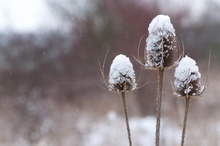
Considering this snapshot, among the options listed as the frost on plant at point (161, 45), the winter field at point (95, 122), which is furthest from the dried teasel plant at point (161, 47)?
the winter field at point (95, 122)

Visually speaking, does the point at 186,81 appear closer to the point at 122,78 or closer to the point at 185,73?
the point at 185,73

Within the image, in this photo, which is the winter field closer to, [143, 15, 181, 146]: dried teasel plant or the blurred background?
the blurred background

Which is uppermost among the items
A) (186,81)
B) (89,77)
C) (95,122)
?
(89,77)

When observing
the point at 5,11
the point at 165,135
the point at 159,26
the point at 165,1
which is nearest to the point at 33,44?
the point at 5,11

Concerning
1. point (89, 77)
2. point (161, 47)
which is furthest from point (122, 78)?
point (89, 77)

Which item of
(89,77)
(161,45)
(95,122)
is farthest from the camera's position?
(89,77)
